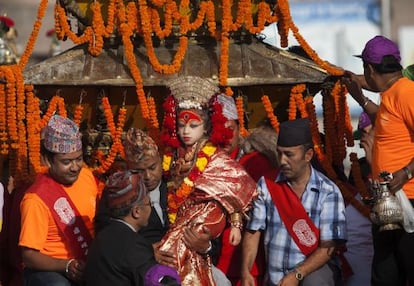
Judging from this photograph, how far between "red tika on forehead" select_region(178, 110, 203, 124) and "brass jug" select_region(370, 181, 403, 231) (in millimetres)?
1275

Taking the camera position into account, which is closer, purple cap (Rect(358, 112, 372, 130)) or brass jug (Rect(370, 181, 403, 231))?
brass jug (Rect(370, 181, 403, 231))

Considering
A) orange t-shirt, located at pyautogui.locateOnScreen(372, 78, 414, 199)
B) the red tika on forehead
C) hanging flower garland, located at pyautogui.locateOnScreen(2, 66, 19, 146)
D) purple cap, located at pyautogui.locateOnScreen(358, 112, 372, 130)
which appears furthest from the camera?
purple cap, located at pyautogui.locateOnScreen(358, 112, 372, 130)

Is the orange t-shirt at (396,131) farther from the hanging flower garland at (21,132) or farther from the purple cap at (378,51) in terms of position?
the hanging flower garland at (21,132)

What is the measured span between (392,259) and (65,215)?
2.05m

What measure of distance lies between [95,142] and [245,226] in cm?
152

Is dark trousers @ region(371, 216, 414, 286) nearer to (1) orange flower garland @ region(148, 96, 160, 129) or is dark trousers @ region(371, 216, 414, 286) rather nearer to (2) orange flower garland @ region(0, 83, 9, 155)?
(1) orange flower garland @ region(148, 96, 160, 129)

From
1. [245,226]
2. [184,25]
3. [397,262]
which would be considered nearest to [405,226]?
[397,262]

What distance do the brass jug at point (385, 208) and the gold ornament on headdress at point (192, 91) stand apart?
132 cm

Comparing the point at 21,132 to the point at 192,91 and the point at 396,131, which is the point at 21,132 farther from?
the point at 396,131

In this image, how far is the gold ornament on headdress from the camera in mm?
6562

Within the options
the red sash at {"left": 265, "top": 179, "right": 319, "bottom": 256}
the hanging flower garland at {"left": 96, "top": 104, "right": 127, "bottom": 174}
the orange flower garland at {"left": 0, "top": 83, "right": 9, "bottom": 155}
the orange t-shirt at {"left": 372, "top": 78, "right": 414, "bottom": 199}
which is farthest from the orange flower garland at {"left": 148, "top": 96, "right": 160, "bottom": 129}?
the orange t-shirt at {"left": 372, "top": 78, "right": 414, "bottom": 199}

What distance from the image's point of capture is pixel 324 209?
20.5 ft

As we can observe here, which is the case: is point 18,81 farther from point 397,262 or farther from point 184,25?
point 397,262

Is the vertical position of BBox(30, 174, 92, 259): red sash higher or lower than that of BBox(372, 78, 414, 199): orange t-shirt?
lower
